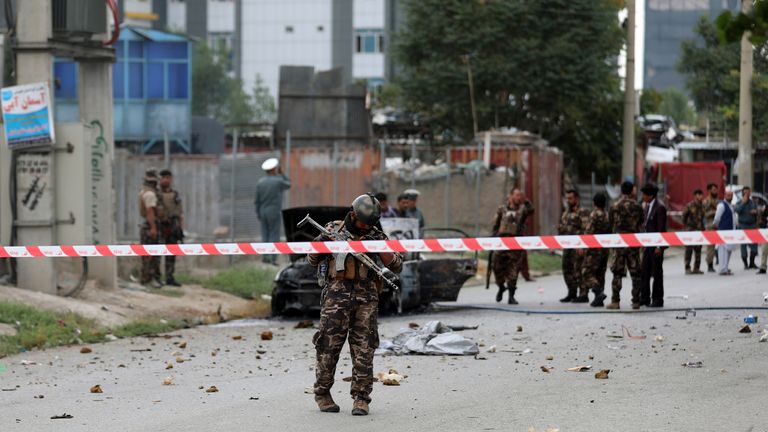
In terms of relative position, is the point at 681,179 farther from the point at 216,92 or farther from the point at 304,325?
the point at 216,92

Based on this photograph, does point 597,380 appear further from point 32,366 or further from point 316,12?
point 316,12

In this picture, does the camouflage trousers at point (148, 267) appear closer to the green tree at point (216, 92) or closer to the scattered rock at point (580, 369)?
the scattered rock at point (580, 369)

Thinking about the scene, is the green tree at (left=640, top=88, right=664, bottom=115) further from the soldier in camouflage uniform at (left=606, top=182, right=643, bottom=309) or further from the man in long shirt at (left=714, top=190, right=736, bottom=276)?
the soldier in camouflage uniform at (left=606, top=182, right=643, bottom=309)

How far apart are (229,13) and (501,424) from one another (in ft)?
239

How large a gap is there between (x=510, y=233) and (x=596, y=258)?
1.45 m

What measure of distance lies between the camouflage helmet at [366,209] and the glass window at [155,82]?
1489 inches

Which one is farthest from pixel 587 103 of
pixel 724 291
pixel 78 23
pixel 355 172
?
pixel 78 23

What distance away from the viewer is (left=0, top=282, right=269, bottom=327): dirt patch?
52.1 ft

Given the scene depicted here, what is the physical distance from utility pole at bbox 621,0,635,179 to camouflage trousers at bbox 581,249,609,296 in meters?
11.9

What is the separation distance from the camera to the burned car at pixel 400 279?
16547 mm

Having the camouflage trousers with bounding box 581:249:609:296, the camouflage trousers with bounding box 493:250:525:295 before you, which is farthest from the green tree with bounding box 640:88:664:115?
the camouflage trousers with bounding box 581:249:609:296

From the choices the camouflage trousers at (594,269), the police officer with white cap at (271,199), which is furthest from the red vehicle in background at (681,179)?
the camouflage trousers at (594,269)

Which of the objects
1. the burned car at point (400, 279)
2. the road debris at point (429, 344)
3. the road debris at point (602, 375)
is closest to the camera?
the road debris at point (602, 375)

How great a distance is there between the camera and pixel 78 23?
1753cm
